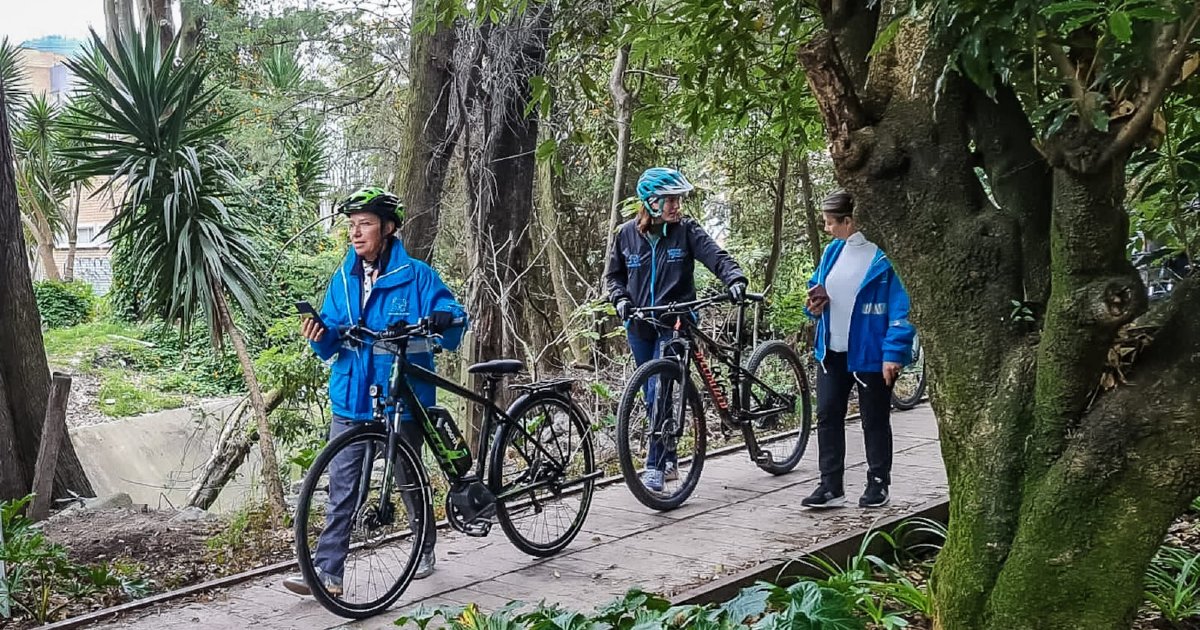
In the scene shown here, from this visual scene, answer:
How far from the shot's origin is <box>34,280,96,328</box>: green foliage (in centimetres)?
2670

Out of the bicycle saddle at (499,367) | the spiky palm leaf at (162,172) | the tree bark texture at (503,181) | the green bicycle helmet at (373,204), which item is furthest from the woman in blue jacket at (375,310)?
the tree bark texture at (503,181)

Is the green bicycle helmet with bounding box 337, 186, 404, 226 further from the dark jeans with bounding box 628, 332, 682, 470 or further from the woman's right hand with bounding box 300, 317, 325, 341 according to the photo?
the dark jeans with bounding box 628, 332, 682, 470

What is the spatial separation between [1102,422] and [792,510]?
3.43m

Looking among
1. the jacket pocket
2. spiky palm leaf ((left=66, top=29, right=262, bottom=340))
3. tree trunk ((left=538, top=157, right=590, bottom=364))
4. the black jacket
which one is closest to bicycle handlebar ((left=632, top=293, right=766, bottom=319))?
the black jacket

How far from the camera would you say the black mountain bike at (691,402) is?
6.43 m

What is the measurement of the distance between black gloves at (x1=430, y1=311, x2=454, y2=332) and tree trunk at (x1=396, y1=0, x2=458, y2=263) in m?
4.40

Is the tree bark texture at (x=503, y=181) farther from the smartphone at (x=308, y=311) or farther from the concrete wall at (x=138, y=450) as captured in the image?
the concrete wall at (x=138, y=450)

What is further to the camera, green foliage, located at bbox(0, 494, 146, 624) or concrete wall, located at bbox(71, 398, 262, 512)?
concrete wall, located at bbox(71, 398, 262, 512)

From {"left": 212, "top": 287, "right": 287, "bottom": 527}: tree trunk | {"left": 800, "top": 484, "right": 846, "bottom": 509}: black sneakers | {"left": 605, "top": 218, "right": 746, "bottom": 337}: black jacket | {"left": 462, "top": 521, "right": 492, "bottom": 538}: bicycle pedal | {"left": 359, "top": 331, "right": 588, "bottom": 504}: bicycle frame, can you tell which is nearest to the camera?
{"left": 359, "top": 331, "right": 588, "bottom": 504}: bicycle frame

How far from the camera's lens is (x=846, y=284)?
20.5 ft

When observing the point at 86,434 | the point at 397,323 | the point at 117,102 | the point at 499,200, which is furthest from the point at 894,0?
the point at 86,434

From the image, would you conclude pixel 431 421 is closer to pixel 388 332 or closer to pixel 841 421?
pixel 388 332

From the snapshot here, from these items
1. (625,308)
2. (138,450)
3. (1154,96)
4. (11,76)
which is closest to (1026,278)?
(1154,96)

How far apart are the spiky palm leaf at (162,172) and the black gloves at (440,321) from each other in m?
3.04
